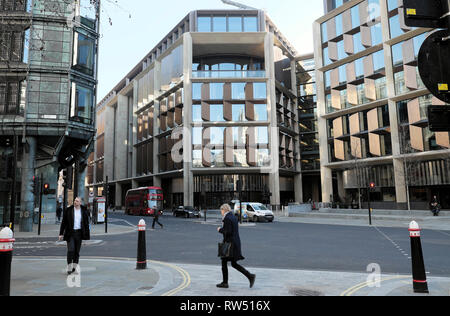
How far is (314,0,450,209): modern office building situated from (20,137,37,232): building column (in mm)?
34372

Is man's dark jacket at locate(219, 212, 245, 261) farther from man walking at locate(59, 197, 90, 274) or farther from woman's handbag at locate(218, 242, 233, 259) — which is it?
man walking at locate(59, 197, 90, 274)

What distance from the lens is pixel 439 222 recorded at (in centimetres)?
2227

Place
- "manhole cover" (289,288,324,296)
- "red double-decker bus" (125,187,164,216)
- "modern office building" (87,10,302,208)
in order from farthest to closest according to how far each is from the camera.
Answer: "modern office building" (87,10,302,208), "red double-decker bus" (125,187,164,216), "manhole cover" (289,288,324,296)

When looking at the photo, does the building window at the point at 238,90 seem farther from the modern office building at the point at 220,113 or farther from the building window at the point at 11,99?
the building window at the point at 11,99

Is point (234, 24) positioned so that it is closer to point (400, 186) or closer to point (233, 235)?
point (400, 186)

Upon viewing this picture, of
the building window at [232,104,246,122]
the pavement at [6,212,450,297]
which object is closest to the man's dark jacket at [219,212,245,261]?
the pavement at [6,212,450,297]

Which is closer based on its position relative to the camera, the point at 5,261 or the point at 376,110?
the point at 5,261

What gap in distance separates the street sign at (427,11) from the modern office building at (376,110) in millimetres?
33980

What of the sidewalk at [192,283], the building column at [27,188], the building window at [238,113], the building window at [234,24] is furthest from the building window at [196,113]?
the sidewalk at [192,283]

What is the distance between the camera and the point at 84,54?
2283cm

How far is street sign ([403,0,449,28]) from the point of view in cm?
359

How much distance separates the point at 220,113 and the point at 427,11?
143 feet

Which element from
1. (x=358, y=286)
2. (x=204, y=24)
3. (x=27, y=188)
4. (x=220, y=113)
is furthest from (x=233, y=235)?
(x=204, y=24)

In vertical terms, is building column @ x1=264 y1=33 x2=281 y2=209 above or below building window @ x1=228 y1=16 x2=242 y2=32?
below
